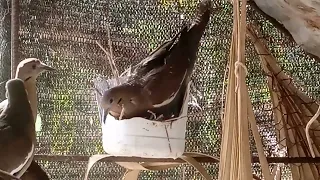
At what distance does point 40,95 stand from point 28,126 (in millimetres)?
285

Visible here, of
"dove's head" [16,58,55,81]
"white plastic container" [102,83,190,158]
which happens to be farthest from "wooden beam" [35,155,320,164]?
"dove's head" [16,58,55,81]

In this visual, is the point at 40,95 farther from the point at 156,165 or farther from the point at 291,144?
the point at 291,144

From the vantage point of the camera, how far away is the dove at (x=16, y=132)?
63 cm

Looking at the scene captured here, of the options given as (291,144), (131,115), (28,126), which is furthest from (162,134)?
(291,144)

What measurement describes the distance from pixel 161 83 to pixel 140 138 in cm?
9

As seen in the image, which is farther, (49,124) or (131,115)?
(49,124)

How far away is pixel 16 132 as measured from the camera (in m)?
0.64

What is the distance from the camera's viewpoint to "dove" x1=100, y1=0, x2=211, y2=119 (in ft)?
2.46

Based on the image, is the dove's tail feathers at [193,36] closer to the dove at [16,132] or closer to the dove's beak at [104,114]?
the dove's beak at [104,114]

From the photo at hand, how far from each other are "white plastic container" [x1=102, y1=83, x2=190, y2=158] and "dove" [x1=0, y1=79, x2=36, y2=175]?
0.14 m

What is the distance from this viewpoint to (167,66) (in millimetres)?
802

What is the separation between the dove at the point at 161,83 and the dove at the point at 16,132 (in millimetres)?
125

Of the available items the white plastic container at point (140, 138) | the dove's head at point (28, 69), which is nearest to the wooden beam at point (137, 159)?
the white plastic container at point (140, 138)

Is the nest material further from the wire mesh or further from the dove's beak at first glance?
the dove's beak
